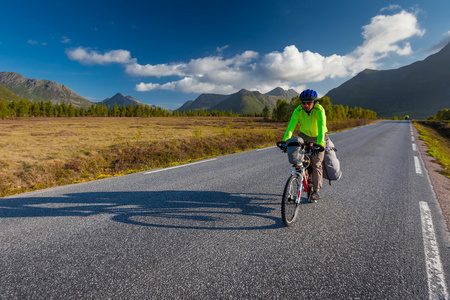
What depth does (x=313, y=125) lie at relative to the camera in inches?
160

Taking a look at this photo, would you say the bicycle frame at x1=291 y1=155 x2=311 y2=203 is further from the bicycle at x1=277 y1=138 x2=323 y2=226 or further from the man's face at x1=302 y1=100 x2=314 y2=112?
the man's face at x1=302 y1=100 x2=314 y2=112

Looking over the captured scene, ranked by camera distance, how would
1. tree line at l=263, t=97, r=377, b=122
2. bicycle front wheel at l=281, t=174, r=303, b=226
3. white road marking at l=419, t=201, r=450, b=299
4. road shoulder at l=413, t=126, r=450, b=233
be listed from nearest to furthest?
white road marking at l=419, t=201, r=450, b=299, bicycle front wheel at l=281, t=174, r=303, b=226, road shoulder at l=413, t=126, r=450, b=233, tree line at l=263, t=97, r=377, b=122

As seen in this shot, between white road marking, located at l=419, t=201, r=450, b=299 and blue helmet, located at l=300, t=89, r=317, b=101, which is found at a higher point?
blue helmet, located at l=300, t=89, r=317, b=101

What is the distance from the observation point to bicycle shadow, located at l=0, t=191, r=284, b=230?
11.5ft

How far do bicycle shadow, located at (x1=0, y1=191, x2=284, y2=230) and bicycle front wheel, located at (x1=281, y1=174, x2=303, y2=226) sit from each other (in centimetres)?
22

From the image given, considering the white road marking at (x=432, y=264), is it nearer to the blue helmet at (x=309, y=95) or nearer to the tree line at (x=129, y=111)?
the blue helmet at (x=309, y=95)

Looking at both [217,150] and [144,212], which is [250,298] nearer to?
[144,212]

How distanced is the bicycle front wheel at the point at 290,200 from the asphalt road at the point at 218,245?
7.9 inches

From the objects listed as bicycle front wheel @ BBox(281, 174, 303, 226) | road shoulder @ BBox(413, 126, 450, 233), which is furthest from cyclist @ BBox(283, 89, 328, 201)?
road shoulder @ BBox(413, 126, 450, 233)

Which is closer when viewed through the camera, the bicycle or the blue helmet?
the bicycle

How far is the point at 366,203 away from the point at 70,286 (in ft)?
16.8

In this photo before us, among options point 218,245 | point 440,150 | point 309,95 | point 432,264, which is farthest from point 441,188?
point 440,150

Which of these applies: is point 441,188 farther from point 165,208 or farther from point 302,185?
point 165,208

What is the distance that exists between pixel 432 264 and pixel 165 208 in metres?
4.03
